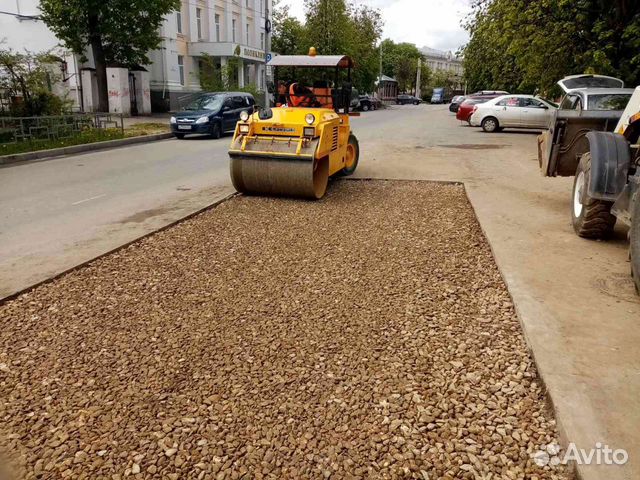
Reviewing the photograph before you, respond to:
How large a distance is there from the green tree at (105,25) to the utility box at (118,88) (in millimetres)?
251

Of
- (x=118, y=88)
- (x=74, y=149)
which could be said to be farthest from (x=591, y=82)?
(x=118, y=88)

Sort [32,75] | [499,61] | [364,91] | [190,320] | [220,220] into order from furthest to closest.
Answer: [364,91] < [499,61] < [32,75] < [220,220] < [190,320]

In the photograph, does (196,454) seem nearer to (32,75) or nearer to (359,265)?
(359,265)

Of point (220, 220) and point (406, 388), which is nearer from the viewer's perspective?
point (406, 388)

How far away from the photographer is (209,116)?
18422 mm

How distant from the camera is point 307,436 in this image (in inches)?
110

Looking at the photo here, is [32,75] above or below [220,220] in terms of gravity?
above

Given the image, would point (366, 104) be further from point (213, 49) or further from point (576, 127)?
point (576, 127)

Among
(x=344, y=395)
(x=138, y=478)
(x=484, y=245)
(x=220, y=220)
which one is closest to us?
(x=138, y=478)

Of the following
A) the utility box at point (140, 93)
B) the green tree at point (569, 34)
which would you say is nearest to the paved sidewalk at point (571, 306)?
the green tree at point (569, 34)

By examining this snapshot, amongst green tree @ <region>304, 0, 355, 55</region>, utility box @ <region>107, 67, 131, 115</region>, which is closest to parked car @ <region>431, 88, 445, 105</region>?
green tree @ <region>304, 0, 355, 55</region>

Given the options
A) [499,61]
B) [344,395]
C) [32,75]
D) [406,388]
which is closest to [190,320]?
[344,395]

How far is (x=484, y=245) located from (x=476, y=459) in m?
3.85

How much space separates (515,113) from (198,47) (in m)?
22.5
